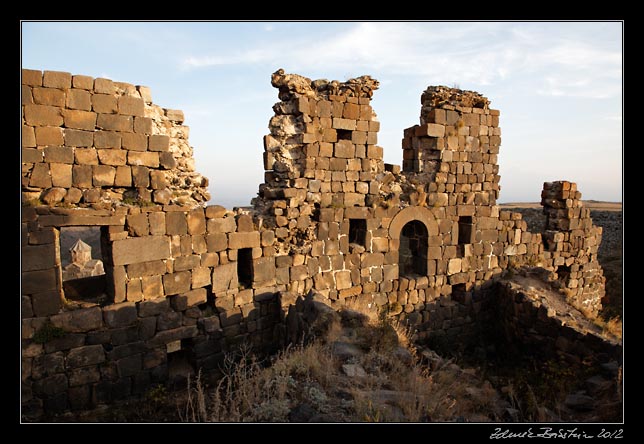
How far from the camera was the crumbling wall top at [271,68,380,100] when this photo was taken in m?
7.49

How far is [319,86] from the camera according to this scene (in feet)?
25.8

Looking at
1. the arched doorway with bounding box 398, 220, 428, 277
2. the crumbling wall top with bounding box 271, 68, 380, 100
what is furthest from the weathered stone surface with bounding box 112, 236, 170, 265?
the arched doorway with bounding box 398, 220, 428, 277

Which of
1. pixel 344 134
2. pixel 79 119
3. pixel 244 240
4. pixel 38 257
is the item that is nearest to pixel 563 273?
pixel 344 134

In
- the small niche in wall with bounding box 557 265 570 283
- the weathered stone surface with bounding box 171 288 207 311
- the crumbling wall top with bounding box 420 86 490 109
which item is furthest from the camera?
the small niche in wall with bounding box 557 265 570 283

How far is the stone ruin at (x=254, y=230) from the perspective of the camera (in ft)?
18.3

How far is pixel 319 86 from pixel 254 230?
3.19 metres

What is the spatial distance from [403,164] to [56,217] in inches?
279

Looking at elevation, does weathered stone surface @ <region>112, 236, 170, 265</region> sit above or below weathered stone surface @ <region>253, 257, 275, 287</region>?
above

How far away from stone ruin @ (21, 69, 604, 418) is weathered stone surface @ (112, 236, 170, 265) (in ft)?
0.07

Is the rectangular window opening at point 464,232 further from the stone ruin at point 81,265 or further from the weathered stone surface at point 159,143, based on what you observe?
the stone ruin at point 81,265

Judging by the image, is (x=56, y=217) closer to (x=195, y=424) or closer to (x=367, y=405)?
(x=195, y=424)

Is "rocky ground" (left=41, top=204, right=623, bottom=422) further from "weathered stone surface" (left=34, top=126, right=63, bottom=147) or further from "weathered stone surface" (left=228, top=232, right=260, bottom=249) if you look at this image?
"weathered stone surface" (left=34, top=126, right=63, bottom=147)

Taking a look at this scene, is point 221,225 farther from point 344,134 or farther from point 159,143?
point 344,134

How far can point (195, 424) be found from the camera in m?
3.43
